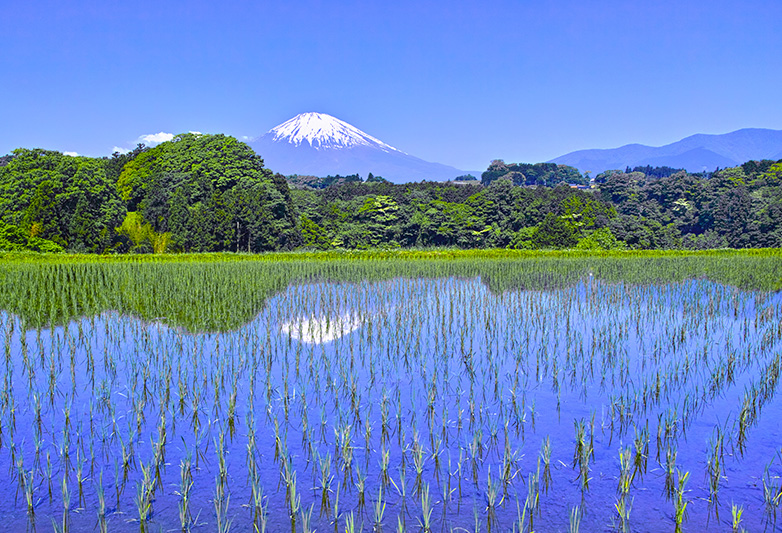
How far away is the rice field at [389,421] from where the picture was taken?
3.16 metres

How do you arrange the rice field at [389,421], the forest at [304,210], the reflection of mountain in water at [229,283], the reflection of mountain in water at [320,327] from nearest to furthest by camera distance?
the rice field at [389,421] < the reflection of mountain in water at [320,327] < the reflection of mountain in water at [229,283] < the forest at [304,210]

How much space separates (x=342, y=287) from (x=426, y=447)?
9.85 m

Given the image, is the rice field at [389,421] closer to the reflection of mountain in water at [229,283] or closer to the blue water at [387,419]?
the blue water at [387,419]

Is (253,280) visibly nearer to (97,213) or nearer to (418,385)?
(418,385)

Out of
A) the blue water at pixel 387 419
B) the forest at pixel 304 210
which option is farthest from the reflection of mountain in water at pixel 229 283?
the forest at pixel 304 210

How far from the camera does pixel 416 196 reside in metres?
45.6

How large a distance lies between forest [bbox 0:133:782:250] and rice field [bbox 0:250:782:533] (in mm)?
22332

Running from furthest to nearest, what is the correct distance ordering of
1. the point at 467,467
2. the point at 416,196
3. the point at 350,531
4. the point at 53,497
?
the point at 416,196 < the point at 467,467 < the point at 53,497 < the point at 350,531

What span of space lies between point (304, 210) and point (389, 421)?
134 ft

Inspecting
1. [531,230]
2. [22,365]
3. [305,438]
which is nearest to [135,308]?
[22,365]

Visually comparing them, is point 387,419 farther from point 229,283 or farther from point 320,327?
point 229,283

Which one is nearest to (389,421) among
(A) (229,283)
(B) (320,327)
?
(B) (320,327)

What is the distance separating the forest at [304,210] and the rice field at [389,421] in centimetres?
2233

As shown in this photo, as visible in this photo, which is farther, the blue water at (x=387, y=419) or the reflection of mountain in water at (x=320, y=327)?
the reflection of mountain in water at (x=320, y=327)
